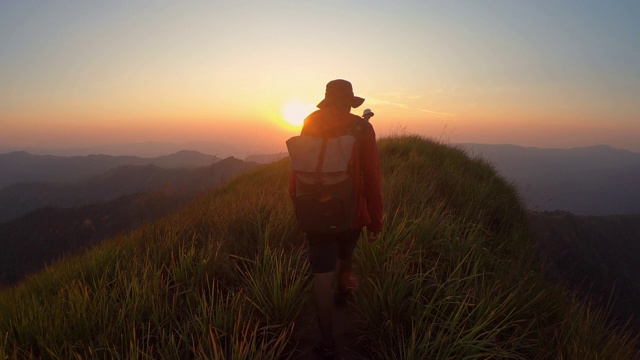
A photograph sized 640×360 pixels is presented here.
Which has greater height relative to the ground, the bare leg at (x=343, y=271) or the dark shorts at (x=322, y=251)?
the dark shorts at (x=322, y=251)

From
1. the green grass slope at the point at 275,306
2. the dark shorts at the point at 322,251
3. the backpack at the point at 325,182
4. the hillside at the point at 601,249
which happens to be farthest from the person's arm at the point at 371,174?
the hillside at the point at 601,249

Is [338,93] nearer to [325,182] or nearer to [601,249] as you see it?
[325,182]

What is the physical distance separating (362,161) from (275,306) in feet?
4.80

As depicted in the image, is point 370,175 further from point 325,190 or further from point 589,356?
point 589,356

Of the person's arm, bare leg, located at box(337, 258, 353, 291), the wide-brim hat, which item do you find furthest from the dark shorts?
the wide-brim hat

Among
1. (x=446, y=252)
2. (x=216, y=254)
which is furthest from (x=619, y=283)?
(x=216, y=254)

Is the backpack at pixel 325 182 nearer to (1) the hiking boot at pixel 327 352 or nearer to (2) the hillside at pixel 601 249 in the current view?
(1) the hiking boot at pixel 327 352

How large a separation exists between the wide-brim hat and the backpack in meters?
0.31

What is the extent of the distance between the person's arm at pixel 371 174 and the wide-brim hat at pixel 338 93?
0.29 meters

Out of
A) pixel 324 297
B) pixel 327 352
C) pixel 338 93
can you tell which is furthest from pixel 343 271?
pixel 338 93

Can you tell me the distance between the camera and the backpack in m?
2.23

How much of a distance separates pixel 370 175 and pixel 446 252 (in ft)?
5.56

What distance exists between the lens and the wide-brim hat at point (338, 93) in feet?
7.96

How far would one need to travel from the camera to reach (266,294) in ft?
9.14
